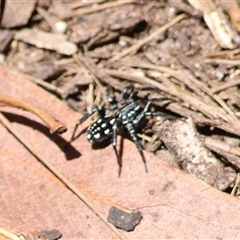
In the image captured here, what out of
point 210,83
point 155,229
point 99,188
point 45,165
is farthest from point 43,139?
point 210,83

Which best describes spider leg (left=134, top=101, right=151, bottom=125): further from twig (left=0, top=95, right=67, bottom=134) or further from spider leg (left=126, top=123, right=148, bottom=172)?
twig (left=0, top=95, right=67, bottom=134)

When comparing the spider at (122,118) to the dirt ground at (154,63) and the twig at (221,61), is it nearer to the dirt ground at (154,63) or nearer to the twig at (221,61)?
the dirt ground at (154,63)

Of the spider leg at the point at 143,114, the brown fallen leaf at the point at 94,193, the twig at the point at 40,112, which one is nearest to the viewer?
the brown fallen leaf at the point at 94,193

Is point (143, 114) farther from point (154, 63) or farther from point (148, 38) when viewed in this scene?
point (148, 38)

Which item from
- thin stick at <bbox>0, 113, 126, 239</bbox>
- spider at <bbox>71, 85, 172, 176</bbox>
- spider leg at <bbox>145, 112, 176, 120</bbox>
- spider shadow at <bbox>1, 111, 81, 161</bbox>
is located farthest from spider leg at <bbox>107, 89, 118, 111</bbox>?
thin stick at <bbox>0, 113, 126, 239</bbox>

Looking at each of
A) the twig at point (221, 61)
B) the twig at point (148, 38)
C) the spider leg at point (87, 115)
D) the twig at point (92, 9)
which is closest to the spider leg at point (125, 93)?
the spider leg at point (87, 115)

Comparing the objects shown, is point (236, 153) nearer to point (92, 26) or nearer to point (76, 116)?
point (76, 116)
